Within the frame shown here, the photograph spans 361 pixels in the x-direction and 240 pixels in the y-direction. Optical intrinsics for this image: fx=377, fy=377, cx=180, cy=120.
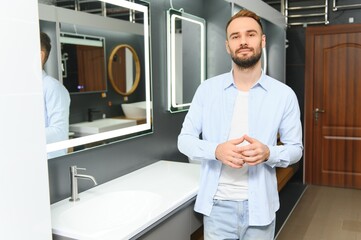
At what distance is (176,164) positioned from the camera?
276 centimetres

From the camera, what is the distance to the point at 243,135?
5.68 feet

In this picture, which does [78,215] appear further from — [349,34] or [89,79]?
[349,34]

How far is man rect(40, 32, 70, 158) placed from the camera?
1.84m

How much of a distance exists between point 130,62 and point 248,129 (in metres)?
1.14

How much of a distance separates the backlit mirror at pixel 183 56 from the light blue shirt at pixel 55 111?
1080mm

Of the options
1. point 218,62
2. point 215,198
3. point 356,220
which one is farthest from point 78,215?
point 356,220

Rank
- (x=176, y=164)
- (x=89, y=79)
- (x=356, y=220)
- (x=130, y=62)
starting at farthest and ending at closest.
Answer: (x=356, y=220), (x=176, y=164), (x=130, y=62), (x=89, y=79)

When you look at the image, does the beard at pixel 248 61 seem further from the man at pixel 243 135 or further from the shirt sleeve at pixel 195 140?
the shirt sleeve at pixel 195 140

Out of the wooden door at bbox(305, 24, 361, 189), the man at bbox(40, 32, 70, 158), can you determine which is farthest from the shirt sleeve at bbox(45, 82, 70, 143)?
the wooden door at bbox(305, 24, 361, 189)

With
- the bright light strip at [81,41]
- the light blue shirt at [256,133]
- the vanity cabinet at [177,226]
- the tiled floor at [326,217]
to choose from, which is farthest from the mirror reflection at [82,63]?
the tiled floor at [326,217]

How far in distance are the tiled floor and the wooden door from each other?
325 millimetres

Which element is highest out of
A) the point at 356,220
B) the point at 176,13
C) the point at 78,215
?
the point at 176,13

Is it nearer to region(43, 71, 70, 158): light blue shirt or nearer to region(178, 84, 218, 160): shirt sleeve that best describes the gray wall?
region(43, 71, 70, 158): light blue shirt

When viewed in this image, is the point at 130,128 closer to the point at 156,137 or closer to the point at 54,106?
the point at 156,137
